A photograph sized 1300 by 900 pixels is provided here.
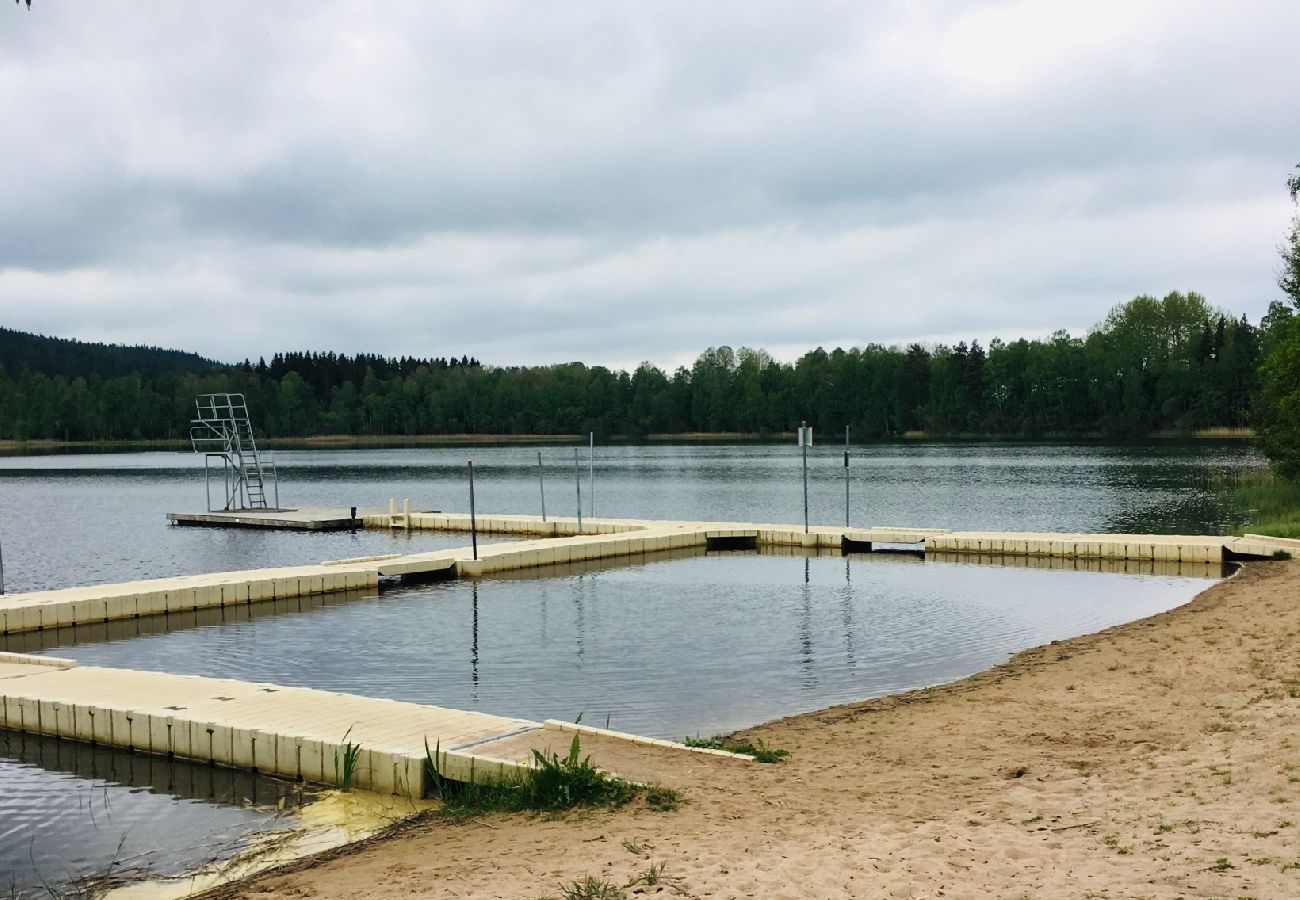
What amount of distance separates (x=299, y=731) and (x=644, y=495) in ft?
135

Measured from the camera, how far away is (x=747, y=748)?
321 inches

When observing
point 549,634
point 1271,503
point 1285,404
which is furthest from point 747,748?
point 1285,404

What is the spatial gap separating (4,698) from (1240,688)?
10625mm

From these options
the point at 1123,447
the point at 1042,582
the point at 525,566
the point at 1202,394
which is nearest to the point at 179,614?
the point at 525,566

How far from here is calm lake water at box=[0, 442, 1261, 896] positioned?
8.15 m

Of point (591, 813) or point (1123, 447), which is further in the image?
point (1123, 447)

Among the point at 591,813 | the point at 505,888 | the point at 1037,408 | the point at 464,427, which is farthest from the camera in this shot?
the point at 464,427

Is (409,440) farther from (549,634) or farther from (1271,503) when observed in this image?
(549,634)

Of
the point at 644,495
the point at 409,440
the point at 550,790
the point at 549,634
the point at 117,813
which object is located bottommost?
the point at 644,495

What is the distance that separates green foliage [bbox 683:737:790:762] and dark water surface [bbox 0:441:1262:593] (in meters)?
18.0

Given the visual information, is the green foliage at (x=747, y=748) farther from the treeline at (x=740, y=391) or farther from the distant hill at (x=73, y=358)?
the distant hill at (x=73, y=358)

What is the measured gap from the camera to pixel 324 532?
31.7 meters

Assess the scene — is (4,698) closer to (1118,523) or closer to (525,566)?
(525,566)

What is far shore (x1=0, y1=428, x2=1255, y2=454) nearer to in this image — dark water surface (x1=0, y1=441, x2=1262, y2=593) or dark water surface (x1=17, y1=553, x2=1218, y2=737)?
dark water surface (x1=0, y1=441, x2=1262, y2=593)
